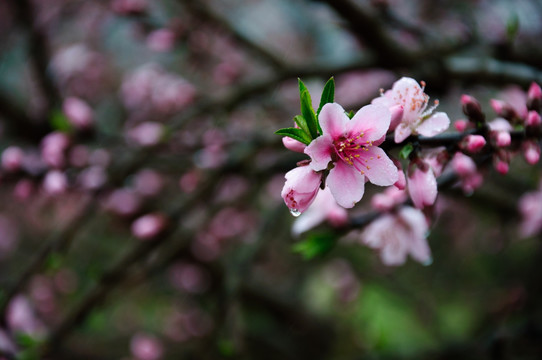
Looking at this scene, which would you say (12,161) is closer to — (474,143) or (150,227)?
(150,227)

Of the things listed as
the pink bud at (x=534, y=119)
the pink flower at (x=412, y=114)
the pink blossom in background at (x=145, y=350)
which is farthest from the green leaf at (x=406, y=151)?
the pink blossom in background at (x=145, y=350)

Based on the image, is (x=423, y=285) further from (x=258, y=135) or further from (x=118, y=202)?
(x=118, y=202)

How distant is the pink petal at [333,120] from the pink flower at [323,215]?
19.9 inches

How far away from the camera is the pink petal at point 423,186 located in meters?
0.84

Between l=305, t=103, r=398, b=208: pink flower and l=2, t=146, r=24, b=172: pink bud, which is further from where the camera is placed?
l=2, t=146, r=24, b=172: pink bud

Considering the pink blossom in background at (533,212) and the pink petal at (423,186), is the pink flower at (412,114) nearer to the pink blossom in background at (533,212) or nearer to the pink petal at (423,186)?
the pink petal at (423,186)

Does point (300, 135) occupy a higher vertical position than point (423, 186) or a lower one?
higher

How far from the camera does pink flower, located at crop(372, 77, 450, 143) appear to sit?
0.84 metres

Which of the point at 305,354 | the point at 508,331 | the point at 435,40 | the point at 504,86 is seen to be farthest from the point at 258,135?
the point at 305,354

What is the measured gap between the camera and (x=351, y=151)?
2.82ft

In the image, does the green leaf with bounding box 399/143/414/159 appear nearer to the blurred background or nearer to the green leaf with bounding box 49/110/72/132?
the blurred background

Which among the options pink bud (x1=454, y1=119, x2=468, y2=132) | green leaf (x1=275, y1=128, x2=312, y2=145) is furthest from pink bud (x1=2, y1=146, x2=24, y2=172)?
pink bud (x1=454, y1=119, x2=468, y2=132)

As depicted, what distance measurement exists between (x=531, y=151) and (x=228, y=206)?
1.81 metres

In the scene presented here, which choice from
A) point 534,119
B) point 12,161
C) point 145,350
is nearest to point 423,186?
point 534,119
